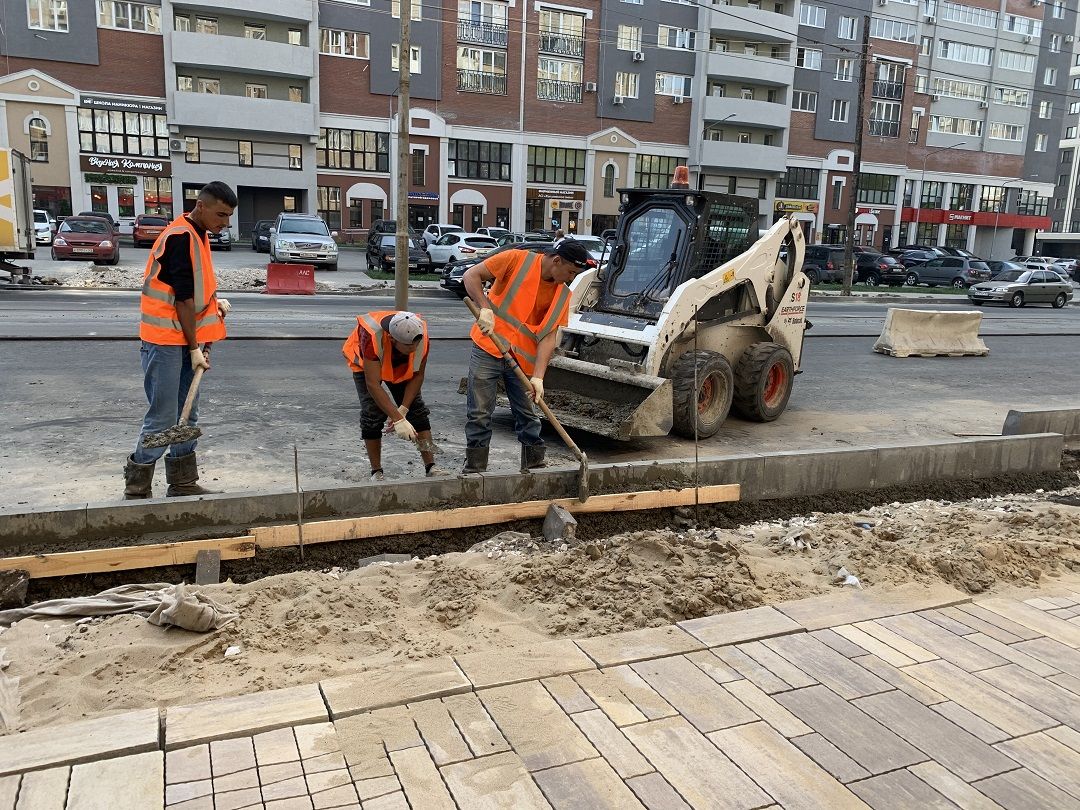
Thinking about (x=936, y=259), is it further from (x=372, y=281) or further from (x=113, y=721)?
(x=113, y=721)

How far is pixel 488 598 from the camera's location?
4.27m

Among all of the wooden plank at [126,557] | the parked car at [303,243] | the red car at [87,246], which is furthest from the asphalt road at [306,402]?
the parked car at [303,243]

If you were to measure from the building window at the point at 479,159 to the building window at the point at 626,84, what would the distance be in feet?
23.5

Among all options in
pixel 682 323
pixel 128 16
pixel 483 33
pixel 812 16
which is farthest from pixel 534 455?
pixel 812 16

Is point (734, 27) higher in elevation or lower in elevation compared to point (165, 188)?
higher

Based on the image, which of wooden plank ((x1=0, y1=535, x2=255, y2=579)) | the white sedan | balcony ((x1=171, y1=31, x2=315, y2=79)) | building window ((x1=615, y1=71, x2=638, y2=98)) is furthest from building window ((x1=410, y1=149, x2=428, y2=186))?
wooden plank ((x1=0, y1=535, x2=255, y2=579))

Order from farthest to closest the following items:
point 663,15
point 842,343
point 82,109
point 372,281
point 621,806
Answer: point 663,15
point 82,109
point 372,281
point 842,343
point 621,806

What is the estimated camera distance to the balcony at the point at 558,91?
4647 cm

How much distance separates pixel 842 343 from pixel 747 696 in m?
13.0

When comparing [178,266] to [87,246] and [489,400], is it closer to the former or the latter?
[489,400]

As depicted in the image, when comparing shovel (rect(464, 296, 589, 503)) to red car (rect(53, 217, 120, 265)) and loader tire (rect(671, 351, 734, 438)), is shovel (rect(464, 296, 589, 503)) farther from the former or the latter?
red car (rect(53, 217, 120, 265))

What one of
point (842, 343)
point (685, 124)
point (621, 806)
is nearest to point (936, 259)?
point (685, 124)

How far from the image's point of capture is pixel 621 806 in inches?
109

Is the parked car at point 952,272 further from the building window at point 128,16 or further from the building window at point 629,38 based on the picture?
the building window at point 128,16
